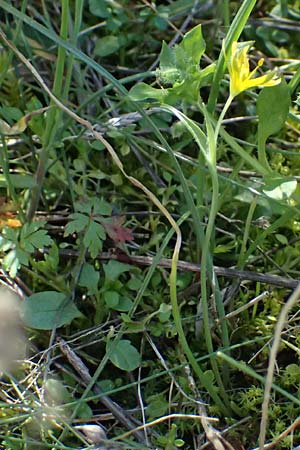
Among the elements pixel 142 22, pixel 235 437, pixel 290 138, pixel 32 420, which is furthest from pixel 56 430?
pixel 142 22

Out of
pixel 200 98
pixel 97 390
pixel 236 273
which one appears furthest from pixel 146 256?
pixel 200 98

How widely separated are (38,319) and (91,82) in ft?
2.36

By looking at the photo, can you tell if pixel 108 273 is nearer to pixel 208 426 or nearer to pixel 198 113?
pixel 208 426

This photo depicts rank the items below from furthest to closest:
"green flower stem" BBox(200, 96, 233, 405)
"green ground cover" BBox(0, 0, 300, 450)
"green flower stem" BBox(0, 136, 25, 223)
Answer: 1. "green flower stem" BBox(0, 136, 25, 223)
2. "green ground cover" BBox(0, 0, 300, 450)
3. "green flower stem" BBox(200, 96, 233, 405)

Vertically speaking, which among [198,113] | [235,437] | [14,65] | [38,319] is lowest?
[235,437]

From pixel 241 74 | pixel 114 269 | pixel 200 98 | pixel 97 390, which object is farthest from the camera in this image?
pixel 114 269

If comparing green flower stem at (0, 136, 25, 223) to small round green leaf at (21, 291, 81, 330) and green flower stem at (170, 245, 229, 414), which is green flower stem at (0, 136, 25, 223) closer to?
small round green leaf at (21, 291, 81, 330)

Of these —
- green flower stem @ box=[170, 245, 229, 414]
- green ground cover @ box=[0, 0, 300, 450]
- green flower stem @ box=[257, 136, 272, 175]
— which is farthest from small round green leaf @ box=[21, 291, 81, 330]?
green flower stem @ box=[257, 136, 272, 175]

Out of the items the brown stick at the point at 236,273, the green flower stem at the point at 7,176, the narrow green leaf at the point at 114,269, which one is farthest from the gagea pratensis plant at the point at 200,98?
the green flower stem at the point at 7,176

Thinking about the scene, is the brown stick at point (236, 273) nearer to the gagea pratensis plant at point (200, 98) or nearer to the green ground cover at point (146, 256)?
the green ground cover at point (146, 256)

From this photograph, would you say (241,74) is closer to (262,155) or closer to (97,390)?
(262,155)

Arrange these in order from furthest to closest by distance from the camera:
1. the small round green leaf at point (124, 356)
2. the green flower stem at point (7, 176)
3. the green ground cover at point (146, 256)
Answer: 1. the green flower stem at point (7, 176)
2. the small round green leaf at point (124, 356)
3. the green ground cover at point (146, 256)

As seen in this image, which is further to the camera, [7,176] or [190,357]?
[7,176]

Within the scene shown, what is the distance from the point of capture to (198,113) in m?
1.83
